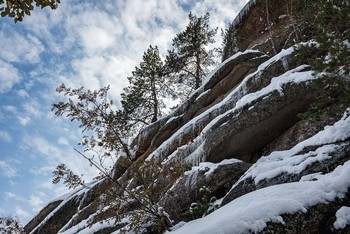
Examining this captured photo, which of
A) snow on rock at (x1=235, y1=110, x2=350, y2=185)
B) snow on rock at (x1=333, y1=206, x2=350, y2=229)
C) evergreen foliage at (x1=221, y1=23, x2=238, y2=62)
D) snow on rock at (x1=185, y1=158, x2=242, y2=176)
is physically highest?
evergreen foliage at (x1=221, y1=23, x2=238, y2=62)

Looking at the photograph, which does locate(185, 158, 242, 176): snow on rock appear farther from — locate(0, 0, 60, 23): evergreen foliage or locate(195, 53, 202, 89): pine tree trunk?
locate(195, 53, 202, 89): pine tree trunk

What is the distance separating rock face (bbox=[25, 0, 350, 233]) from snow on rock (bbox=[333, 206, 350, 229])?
71 mm

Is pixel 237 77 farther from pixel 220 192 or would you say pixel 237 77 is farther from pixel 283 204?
pixel 283 204

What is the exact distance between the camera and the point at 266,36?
22469 millimetres

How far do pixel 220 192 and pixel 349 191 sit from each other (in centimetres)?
443

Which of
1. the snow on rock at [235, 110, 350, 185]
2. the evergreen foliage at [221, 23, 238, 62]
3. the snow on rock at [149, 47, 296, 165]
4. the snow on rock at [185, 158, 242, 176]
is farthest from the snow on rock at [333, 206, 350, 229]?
the evergreen foliage at [221, 23, 238, 62]

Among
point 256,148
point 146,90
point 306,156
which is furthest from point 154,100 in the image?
point 306,156

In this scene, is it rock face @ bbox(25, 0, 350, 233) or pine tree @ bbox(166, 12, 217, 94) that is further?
pine tree @ bbox(166, 12, 217, 94)

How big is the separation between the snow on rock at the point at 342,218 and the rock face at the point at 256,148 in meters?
0.07

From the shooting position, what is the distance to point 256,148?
10.7 meters

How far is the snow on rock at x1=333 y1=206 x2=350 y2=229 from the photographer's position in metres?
4.27

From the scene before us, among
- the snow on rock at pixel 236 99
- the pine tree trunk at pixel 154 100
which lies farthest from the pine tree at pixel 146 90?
the snow on rock at pixel 236 99

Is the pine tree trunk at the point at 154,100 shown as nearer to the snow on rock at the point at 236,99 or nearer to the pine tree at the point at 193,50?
the pine tree at the point at 193,50

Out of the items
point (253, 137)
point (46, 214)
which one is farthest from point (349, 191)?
point (46, 214)
